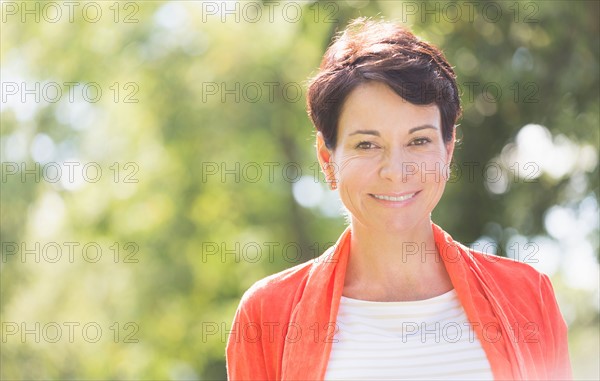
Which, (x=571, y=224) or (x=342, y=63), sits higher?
(x=342, y=63)

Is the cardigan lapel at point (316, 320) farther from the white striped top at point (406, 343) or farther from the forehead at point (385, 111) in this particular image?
the forehead at point (385, 111)

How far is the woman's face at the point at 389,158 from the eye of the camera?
2084 mm

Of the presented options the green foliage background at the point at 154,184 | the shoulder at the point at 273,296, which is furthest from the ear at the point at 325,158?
the green foliage background at the point at 154,184

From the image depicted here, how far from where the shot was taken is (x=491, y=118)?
20.7 feet

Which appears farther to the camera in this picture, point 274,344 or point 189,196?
point 189,196

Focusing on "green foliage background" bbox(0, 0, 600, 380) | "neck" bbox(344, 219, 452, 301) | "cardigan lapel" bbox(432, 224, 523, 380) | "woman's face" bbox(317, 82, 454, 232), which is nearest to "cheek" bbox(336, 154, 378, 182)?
"woman's face" bbox(317, 82, 454, 232)

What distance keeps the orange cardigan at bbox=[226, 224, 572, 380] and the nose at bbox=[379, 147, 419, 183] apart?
0.22 m

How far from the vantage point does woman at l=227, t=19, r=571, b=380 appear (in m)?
2.06

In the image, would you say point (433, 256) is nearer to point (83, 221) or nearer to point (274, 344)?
point (274, 344)

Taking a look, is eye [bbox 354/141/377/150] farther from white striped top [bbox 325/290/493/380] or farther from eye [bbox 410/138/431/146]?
white striped top [bbox 325/290/493/380]

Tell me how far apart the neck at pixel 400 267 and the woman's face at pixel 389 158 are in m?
0.04

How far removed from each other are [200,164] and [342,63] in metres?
6.21

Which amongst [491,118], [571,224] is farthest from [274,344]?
[491,118]

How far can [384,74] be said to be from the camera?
2092 millimetres
